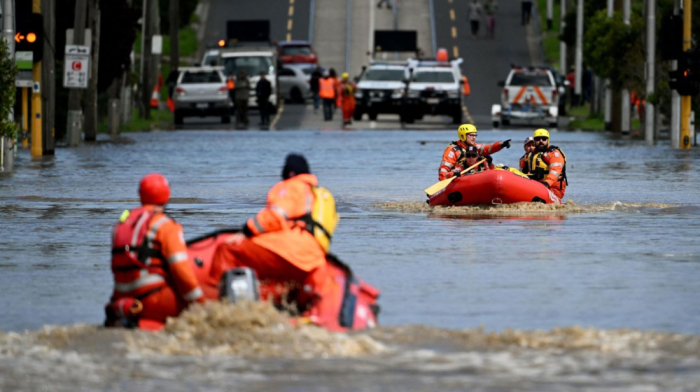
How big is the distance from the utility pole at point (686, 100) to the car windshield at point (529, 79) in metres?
14.4

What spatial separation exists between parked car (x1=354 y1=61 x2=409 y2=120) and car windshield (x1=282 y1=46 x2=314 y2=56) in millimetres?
13606

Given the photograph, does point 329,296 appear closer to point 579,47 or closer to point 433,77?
point 433,77

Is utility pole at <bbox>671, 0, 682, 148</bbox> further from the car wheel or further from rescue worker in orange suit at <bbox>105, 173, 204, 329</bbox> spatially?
rescue worker in orange suit at <bbox>105, 173, 204, 329</bbox>

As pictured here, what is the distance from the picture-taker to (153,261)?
1169 centimetres

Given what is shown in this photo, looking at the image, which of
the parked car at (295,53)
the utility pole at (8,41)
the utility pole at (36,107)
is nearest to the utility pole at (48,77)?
the utility pole at (36,107)

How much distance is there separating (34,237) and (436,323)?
8.18 meters

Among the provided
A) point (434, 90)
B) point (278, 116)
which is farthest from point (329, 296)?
point (278, 116)

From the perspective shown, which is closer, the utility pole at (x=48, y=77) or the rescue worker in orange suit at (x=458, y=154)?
the rescue worker in orange suit at (x=458, y=154)

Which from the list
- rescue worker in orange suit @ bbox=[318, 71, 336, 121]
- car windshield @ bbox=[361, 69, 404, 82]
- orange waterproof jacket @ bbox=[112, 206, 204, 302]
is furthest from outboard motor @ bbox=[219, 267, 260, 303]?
rescue worker in orange suit @ bbox=[318, 71, 336, 121]

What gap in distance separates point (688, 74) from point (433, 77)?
1811 cm

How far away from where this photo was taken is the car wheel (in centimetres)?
7056

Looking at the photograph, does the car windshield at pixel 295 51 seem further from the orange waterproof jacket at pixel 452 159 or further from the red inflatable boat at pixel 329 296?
the red inflatable boat at pixel 329 296

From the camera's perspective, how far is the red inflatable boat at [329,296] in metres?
11.7

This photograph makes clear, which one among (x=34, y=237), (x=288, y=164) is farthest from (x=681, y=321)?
(x=34, y=237)
